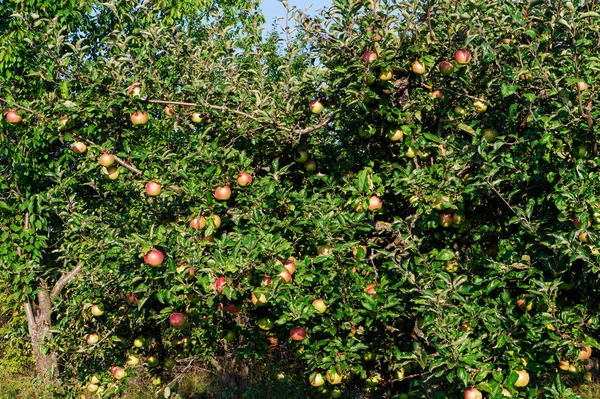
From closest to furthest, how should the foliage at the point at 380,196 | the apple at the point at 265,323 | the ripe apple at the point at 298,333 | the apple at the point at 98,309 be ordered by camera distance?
the foliage at the point at 380,196 → the ripe apple at the point at 298,333 → the apple at the point at 265,323 → the apple at the point at 98,309

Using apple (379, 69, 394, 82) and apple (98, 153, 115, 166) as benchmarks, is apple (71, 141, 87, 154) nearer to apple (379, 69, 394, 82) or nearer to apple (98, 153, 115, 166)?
apple (98, 153, 115, 166)

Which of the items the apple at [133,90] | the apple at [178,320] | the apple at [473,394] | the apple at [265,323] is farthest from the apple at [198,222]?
the apple at [473,394]

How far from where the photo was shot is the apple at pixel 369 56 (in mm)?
3303

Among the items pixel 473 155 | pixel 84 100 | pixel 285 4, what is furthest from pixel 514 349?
pixel 84 100

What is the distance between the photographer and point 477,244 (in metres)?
3.70

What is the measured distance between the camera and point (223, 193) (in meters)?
3.62

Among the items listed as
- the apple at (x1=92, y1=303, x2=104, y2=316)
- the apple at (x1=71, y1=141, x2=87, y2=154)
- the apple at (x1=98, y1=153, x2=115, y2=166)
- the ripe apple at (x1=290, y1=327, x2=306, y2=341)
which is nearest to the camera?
the ripe apple at (x1=290, y1=327, x2=306, y2=341)

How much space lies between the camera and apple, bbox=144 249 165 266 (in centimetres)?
327

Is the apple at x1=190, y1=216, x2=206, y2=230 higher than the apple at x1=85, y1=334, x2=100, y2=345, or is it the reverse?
the apple at x1=190, y1=216, x2=206, y2=230

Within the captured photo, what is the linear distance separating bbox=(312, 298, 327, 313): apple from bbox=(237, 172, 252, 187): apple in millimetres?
888

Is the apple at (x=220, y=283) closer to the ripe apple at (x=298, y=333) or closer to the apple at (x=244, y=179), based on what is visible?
the ripe apple at (x=298, y=333)

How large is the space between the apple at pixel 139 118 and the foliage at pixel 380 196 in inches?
2.8

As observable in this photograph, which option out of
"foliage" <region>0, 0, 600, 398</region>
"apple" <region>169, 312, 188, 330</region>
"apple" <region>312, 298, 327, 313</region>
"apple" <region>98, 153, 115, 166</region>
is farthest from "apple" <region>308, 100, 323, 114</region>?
"apple" <region>169, 312, 188, 330</region>

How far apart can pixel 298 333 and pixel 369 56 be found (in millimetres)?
1574
